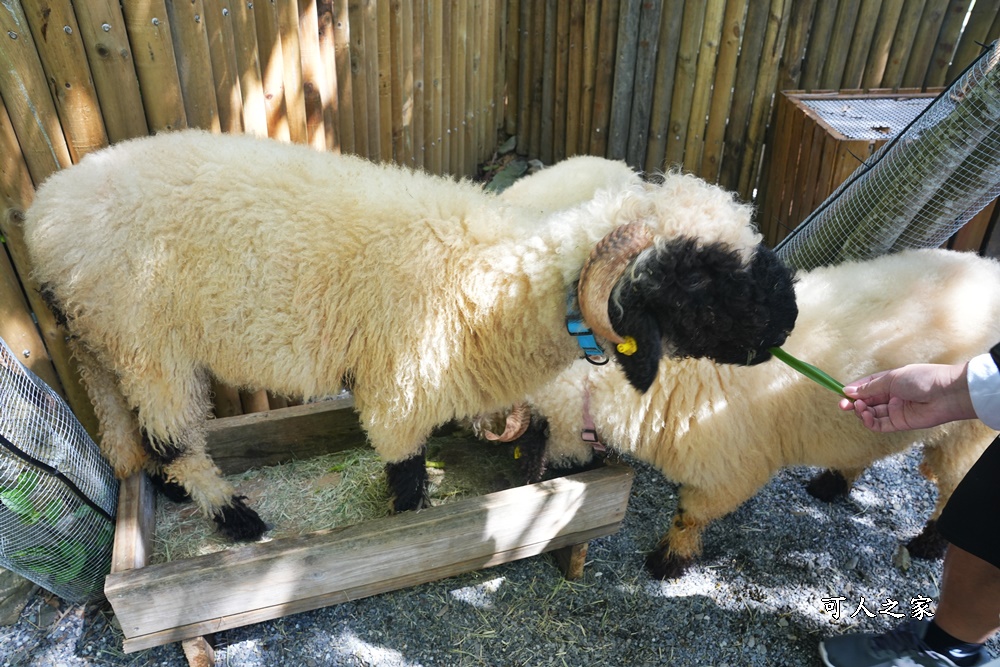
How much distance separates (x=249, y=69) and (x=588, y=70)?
386cm

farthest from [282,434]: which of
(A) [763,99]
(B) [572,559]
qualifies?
(A) [763,99]

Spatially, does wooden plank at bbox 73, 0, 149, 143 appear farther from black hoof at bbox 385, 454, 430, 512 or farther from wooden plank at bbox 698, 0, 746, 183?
wooden plank at bbox 698, 0, 746, 183

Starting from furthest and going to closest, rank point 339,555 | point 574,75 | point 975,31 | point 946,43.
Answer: point 574,75, point 946,43, point 975,31, point 339,555

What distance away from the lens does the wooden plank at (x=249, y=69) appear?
135 inches

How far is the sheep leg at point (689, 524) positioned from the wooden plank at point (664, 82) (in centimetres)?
364

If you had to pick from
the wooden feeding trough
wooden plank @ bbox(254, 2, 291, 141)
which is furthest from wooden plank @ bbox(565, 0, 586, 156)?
the wooden feeding trough

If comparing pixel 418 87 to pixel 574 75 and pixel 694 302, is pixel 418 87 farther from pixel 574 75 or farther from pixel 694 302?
pixel 694 302

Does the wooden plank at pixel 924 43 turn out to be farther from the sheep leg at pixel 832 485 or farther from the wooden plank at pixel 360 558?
the wooden plank at pixel 360 558

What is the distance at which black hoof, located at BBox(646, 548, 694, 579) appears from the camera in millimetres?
3604

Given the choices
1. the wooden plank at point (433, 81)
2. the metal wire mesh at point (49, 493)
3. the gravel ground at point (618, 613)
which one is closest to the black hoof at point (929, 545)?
the gravel ground at point (618, 613)

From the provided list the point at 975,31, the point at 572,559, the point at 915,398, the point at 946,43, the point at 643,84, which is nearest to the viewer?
the point at 915,398

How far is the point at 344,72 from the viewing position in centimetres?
433

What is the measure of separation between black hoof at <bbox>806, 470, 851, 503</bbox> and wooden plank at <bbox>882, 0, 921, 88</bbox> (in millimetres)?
3675

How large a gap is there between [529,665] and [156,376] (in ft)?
7.28
